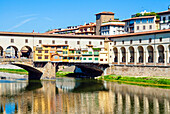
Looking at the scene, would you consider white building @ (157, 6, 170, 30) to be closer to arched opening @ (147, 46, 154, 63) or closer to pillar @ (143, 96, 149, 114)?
arched opening @ (147, 46, 154, 63)

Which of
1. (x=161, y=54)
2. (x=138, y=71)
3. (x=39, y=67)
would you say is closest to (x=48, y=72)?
(x=39, y=67)

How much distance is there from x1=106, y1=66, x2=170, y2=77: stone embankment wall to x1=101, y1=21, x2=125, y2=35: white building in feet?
92.8

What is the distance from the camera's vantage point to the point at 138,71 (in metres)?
75.8

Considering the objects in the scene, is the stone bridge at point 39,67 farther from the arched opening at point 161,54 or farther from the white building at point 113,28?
the white building at point 113,28

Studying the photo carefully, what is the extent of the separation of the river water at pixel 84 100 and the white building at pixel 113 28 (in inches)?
1811

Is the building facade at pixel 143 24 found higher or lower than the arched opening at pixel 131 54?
higher

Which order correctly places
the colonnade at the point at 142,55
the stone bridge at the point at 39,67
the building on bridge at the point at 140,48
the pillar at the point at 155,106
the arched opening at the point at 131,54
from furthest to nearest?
1. the arched opening at the point at 131,54
2. the stone bridge at the point at 39,67
3. the colonnade at the point at 142,55
4. the building on bridge at the point at 140,48
5. the pillar at the point at 155,106

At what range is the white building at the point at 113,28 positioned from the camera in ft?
356

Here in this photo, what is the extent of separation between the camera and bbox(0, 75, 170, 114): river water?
41.7m

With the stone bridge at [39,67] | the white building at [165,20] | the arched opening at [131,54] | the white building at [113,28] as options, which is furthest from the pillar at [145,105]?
the white building at [113,28]

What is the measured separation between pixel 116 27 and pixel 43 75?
42.1m

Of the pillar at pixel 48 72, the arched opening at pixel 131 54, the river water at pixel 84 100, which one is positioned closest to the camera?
the river water at pixel 84 100

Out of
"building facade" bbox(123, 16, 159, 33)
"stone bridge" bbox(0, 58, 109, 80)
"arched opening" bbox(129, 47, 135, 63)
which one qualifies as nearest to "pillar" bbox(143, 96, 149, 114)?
"stone bridge" bbox(0, 58, 109, 80)

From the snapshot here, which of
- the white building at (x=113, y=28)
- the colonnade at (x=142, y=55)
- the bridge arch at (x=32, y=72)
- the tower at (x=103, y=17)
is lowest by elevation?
the bridge arch at (x=32, y=72)
